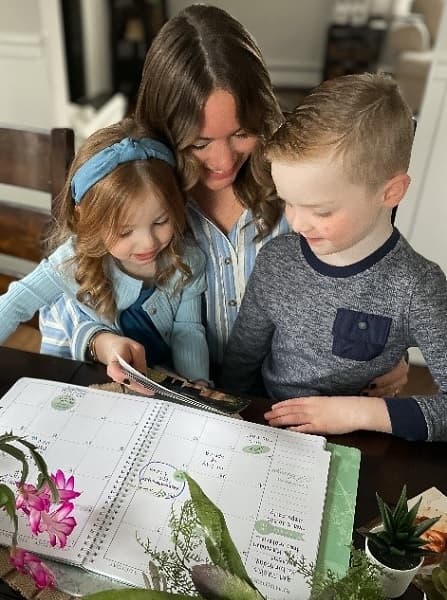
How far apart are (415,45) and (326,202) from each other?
14.6ft

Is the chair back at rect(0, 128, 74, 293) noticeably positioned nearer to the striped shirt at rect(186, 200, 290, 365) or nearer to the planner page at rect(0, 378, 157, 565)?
the striped shirt at rect(186, 200, 290, 365)

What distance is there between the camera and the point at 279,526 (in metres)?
0.70

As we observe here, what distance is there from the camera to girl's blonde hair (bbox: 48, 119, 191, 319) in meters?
0.95

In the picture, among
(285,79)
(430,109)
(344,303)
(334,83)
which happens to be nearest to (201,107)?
(334,83)

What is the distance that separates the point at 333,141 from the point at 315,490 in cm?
45

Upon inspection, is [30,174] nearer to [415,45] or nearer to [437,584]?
[437,584]

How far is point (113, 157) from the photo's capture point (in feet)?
3.14

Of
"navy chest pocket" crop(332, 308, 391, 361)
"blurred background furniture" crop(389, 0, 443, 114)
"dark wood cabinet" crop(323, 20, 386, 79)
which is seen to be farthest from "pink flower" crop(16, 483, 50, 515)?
"dark wood cabinet" crop(323, 20, 386, 79)

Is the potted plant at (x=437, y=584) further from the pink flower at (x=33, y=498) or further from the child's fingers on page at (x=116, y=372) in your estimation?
the child's fingers on page at (x=116, y=372)

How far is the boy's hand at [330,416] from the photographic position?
865 mm

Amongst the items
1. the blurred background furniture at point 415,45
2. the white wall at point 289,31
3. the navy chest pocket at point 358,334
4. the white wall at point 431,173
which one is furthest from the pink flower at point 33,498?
the white wall at point 289,31

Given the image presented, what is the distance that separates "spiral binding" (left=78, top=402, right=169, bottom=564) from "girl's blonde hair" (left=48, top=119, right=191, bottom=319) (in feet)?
0.96

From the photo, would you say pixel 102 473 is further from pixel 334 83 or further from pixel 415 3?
pixel 415 3

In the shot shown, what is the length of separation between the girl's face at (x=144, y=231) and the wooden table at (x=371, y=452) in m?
Answer: 0.20
